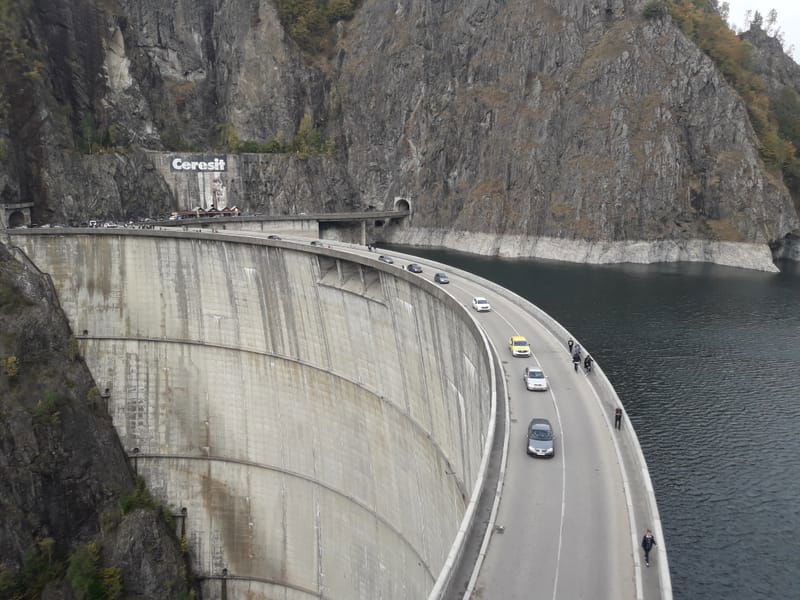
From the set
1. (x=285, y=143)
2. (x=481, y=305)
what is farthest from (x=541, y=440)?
(x=285, y=143)

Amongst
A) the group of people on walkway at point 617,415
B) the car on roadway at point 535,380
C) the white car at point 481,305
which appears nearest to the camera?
the group of people on walkway at point 617,415

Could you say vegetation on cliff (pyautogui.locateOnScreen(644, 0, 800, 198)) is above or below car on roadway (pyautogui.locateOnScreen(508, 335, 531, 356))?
above

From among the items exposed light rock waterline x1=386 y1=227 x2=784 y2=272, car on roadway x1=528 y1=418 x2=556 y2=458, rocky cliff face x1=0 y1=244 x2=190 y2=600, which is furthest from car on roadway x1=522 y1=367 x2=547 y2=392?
exposed light rock waterline x1=386 y1=227 x2=784 y2=272

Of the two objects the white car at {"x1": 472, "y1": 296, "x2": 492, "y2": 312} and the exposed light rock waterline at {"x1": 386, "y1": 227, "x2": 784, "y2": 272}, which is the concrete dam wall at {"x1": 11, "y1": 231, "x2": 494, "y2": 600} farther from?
the exposed light rock waterline at {"x1": 386, "y1": 227, "x2": 784, "y2": 272}

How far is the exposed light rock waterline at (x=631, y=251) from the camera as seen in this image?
302 feet

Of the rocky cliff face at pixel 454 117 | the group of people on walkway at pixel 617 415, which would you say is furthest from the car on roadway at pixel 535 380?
the rocky cliff face at pixel 454 117

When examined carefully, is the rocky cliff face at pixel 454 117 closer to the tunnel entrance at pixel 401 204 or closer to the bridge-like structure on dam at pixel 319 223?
the tunnel entrance at pixel 401 204

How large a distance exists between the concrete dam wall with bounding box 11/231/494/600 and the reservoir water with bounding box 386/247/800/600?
11517mm

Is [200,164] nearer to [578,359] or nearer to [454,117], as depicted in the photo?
[454,117]

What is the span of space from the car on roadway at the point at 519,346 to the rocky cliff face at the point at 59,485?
29.9 metres

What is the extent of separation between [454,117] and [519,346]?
9524 cm

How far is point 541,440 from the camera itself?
64.5 feet

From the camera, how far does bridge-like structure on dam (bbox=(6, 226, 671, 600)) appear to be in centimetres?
1591

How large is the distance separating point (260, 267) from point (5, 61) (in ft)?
159
